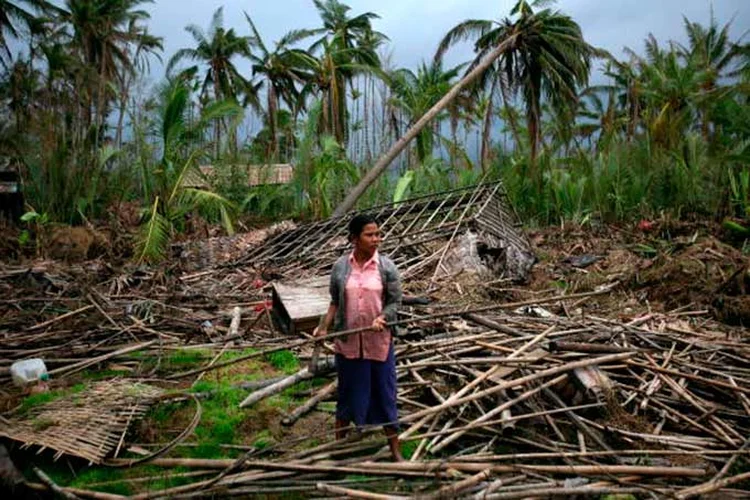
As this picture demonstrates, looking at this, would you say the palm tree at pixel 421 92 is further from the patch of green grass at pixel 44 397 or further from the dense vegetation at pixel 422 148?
the patch of green grass at pixel 44 397

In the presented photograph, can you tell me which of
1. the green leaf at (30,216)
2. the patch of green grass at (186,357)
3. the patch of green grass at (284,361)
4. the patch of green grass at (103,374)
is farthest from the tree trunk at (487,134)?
the patch of green grass at (103,374)

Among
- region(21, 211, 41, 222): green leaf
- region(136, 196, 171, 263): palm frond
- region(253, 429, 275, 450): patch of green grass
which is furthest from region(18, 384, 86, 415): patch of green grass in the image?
region(21, 211, 41, 222): green leaf

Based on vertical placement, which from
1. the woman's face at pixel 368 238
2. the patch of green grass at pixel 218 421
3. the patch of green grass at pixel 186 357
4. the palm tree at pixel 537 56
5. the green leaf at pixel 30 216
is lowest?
the patch of green grass at pixel 218 421

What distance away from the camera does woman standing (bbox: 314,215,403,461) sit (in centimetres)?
343

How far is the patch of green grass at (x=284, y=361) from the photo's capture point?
523 cm

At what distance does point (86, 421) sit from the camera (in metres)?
3.68

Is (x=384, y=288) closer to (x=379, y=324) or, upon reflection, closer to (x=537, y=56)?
(x=379, y=324)

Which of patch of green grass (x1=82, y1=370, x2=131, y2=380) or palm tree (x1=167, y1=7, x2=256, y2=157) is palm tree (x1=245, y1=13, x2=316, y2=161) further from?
patch of green grass (x1=82, y1=370, x2=131, y2=380)

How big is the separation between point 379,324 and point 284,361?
7.48 ft

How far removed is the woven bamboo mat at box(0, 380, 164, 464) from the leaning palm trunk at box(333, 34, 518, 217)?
31.4ft

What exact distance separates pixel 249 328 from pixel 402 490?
3382 millimetres

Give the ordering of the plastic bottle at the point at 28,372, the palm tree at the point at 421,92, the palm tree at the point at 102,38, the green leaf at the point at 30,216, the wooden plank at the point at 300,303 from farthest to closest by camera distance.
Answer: the palm tree at the point at 102,38
the palm tree at the point at 421,92
the green leaf at the point at 30,216
the wooden plank at the point at 300,303
the plastic bottle at the point at 28,372

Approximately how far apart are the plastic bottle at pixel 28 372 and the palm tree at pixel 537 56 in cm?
1360

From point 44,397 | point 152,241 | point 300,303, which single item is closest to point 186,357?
point 44,397
